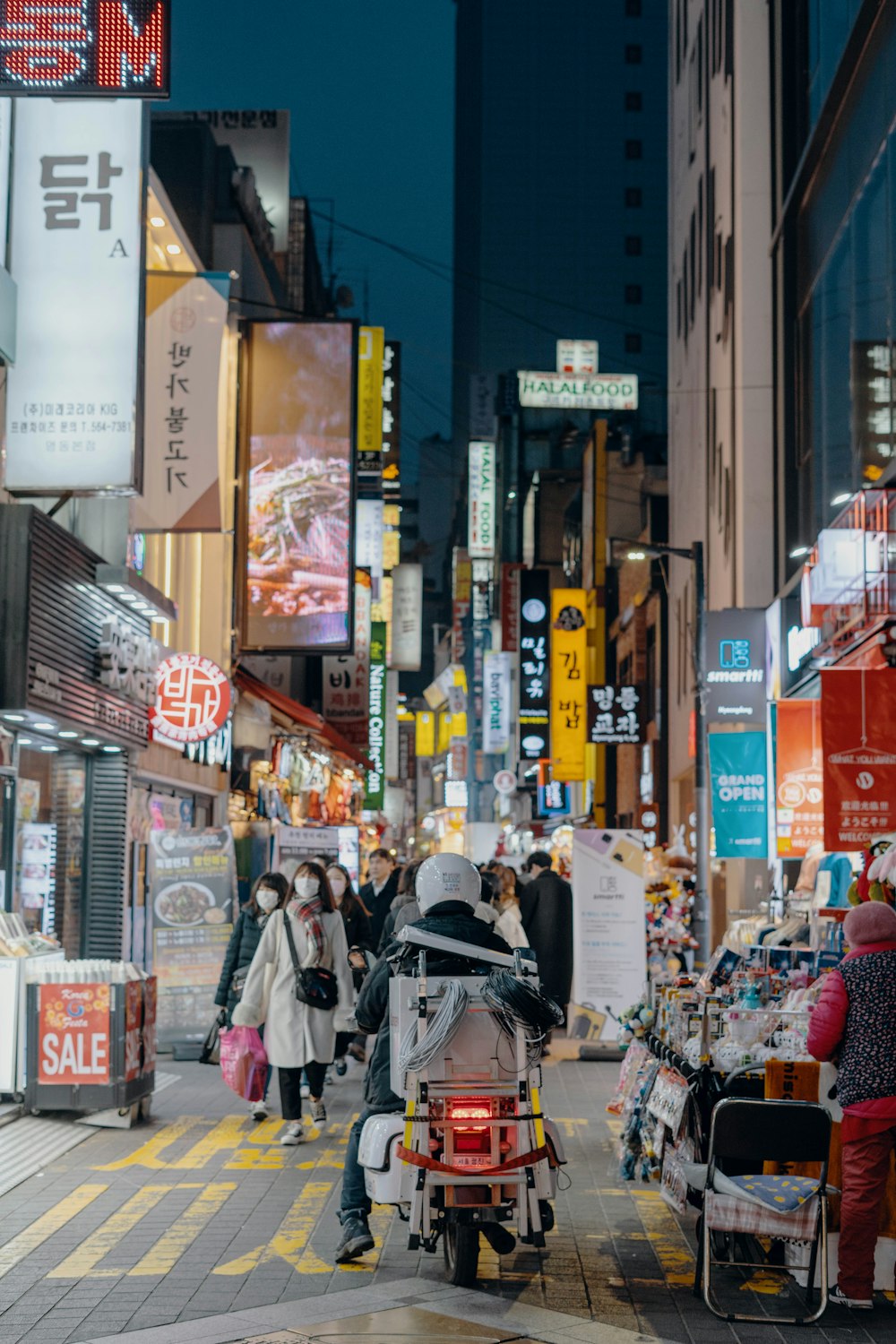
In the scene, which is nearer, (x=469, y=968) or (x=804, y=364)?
(x=469, y=968)

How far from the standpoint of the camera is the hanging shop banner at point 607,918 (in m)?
17.5

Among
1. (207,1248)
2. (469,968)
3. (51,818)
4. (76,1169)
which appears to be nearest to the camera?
(469,968)

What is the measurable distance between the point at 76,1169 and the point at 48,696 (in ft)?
17.0

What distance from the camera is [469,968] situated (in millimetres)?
7621

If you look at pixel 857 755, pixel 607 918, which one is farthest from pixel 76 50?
pixel 607 918

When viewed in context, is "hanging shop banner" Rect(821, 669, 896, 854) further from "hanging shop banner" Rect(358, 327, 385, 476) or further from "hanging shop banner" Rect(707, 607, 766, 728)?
"hanging shop banner" Rect(358, 327, 385, 476)

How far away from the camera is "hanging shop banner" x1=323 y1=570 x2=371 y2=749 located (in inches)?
1588

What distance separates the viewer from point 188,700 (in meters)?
19.6

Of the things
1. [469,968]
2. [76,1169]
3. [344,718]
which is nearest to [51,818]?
[76,1169]

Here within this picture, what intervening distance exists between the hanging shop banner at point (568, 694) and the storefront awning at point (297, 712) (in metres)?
8.03

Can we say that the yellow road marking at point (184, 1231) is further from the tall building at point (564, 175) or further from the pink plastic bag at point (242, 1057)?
the tall building at point (564, 175)

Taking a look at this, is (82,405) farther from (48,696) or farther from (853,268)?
(853,268)

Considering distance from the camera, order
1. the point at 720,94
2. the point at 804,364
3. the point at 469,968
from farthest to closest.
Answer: the point at 720,94, the point at 804,364, the point at 469,968

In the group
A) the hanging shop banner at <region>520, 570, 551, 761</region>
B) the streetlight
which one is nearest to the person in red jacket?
the streetlight
